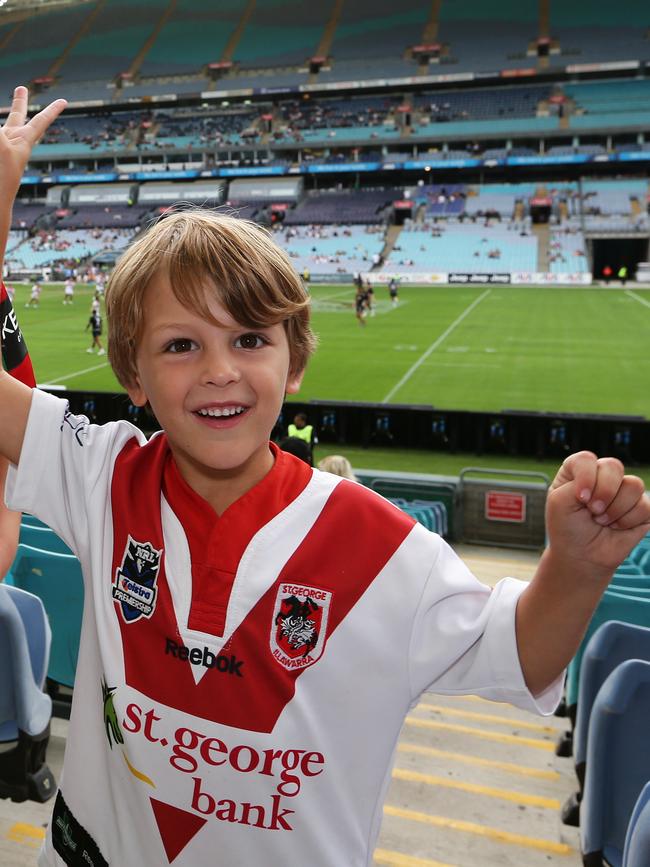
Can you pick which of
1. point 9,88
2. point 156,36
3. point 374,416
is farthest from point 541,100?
point 374,416

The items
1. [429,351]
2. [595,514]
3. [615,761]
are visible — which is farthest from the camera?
[429,351]

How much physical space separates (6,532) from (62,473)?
21.5 inches

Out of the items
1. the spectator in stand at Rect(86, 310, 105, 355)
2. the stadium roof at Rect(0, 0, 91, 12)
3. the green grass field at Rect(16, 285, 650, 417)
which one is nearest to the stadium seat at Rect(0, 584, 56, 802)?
the green grass field at Rect(16, 285, 650, 417)

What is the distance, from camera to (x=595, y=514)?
1138mm

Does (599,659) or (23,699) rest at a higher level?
(599,659)

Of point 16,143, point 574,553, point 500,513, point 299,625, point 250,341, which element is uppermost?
point 16,143

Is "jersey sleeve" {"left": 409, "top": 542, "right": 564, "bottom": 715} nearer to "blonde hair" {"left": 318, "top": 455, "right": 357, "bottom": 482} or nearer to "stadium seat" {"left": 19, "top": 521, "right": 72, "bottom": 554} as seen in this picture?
"stadium seat" {"left": 19, "top": 521, "right": 72, "bottom": 554}

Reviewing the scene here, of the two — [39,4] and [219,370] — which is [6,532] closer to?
[219,370]

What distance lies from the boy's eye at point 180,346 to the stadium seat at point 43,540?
333 centimetres

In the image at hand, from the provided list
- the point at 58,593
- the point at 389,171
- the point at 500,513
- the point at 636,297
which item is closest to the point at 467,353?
the point at 500,513

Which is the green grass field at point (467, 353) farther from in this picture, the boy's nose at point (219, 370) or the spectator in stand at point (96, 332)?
the boy's nose at point (219, 370)

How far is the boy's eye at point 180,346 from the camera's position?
140 cm

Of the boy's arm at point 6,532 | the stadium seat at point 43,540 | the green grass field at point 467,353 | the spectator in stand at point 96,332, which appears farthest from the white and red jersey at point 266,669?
the spectator in stand at point 96,332

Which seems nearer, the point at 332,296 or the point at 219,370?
the point at 219,370
